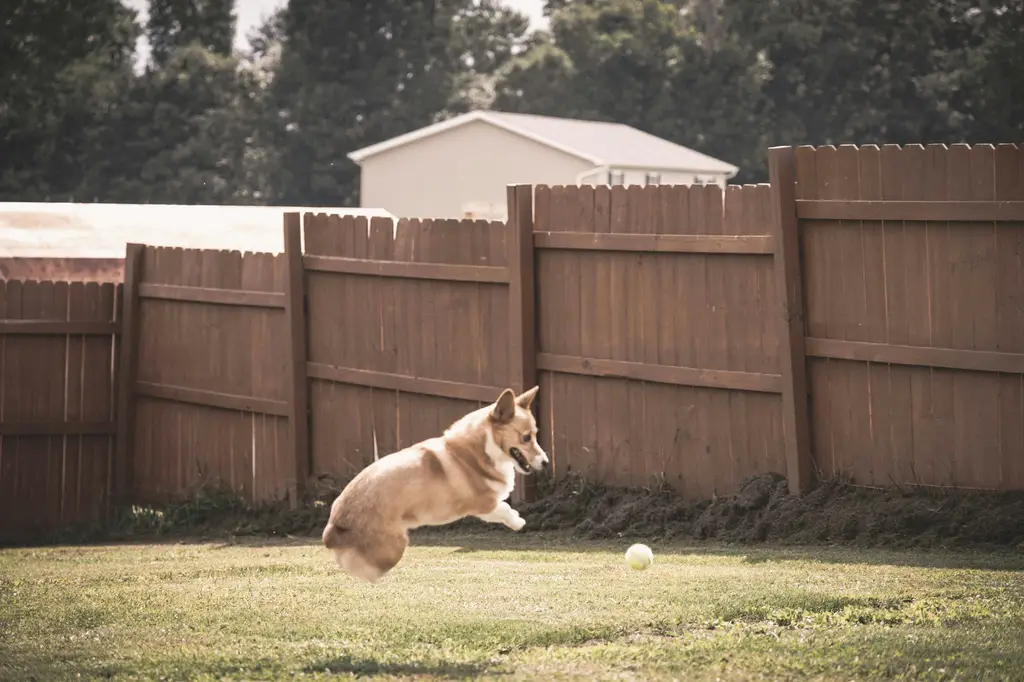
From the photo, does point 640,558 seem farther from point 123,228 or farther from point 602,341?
point 123,228

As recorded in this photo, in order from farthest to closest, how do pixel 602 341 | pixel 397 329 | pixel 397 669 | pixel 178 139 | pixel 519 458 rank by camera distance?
pixel 178 139 < pixel 397 329 < pixel 602 341 < pixel 519 458 < pixel 397 669

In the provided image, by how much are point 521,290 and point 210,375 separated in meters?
3.98

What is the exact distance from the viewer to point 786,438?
9664 millimetres

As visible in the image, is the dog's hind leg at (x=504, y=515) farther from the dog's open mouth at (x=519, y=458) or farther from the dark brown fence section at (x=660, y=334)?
the dark brown fence section at (x=660, y=334)

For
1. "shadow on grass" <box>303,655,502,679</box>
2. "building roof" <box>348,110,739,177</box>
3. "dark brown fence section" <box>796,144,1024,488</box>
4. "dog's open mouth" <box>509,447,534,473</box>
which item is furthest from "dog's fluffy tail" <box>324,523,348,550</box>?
"building roof" <box>348,110,739,177</box>

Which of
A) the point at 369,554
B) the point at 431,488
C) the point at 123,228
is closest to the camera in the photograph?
the point at 369,554

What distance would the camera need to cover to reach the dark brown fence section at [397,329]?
11328 mm

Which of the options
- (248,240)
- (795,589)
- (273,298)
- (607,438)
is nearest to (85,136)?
(248,240)

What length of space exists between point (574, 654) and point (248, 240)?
1127 centimetres

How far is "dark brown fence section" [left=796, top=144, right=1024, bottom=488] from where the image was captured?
28.2 feet

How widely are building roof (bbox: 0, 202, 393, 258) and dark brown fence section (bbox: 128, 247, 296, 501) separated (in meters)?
1.29

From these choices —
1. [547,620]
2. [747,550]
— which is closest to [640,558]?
[747,550]

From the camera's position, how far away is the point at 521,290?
1093 cm

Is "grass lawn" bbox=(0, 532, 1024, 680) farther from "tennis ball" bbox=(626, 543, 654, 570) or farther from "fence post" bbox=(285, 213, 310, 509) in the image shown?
"fence post" bbox=(285, 213, 310, 509)
